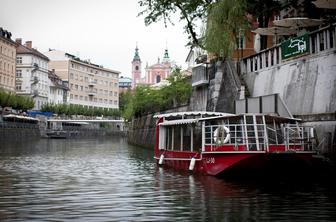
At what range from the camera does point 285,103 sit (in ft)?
82.4

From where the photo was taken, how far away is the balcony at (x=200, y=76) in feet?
116

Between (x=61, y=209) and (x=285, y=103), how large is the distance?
14.5m

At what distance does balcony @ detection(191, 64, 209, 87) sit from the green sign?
394 inches

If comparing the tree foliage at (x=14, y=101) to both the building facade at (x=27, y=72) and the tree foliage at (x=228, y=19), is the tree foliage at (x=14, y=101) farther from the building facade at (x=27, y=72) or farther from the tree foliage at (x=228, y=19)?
the tree foliage at (x=228, y=19)

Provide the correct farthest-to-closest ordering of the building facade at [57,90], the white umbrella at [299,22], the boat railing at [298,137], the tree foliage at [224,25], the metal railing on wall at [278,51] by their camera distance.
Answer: the building facade at [57,90] < the tree foliage at [224,25] < the white umbrella at [299,22] < the metal railing on wall at [278,51] < the boat railing at [298,137]

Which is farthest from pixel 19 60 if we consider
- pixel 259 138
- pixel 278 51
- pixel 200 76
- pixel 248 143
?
pixel 248 143

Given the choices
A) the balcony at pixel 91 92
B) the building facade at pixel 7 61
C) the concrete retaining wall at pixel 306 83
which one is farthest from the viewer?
the balcony at pixel 91 92

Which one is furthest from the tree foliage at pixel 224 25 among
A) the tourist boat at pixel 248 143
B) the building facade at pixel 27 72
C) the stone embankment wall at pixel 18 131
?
the building facade at pixel 27 72

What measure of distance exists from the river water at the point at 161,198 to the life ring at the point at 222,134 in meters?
1.61

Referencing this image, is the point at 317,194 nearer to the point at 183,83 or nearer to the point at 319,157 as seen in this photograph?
the point at 319,157

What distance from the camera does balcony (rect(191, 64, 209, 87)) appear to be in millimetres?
35281

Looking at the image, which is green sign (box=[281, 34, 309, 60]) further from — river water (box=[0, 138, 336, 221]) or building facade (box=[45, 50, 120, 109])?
building facade (box=[45, 50, 120, 109])

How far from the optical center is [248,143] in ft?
68.7

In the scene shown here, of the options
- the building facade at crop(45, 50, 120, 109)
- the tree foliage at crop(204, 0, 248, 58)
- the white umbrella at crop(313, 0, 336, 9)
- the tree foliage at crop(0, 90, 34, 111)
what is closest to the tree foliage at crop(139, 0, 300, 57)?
the tree foliage at crop(204, 0, 248, 58)
